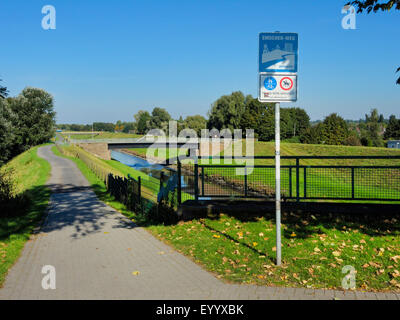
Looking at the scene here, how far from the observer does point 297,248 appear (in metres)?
6.57

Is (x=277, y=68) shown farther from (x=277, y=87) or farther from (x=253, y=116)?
(x=253, y=116)

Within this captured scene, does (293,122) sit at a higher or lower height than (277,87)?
higher

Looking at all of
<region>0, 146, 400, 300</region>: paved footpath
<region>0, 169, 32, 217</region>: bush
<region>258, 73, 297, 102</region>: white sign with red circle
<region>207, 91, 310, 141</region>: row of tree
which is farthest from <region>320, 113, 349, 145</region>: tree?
<region>258, 73, 297, 102</region>: white sign with red circle

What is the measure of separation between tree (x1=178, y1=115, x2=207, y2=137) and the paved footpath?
92.3 metres

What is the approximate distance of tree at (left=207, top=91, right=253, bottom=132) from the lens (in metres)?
86.8

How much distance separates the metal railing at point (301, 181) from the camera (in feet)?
27.2

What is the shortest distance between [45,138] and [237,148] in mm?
36208

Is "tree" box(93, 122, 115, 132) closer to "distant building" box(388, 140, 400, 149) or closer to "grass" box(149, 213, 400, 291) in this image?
"distant building" box(388, 140, 400, 149)

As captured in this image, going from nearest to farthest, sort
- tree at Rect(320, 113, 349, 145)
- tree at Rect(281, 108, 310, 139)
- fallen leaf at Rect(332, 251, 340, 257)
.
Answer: fallen leaf at Rect(332, 251, 340, 257)
tree at Rect(320, 113, 349, 145)
tree at Rect(281, 108, 310, 139)

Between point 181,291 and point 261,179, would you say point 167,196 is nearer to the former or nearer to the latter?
point 261,179

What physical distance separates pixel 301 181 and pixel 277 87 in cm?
368

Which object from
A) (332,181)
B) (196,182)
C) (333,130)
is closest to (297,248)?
(332,181)

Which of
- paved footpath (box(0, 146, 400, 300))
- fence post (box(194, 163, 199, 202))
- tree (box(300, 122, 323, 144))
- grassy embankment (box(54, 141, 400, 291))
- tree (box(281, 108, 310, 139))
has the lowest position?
paved footpath (box(0, 146, 400, 300))

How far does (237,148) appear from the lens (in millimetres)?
57625
